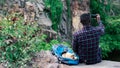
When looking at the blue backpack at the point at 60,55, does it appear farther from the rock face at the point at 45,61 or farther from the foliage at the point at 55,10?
the foliage at the point at 55,10

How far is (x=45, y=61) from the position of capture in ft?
13.5

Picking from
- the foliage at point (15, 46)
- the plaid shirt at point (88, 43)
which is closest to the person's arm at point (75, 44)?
the plaid shirt at point (88, 43)

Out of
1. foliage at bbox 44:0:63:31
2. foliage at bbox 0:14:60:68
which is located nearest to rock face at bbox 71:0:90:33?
foliage at bbox 44:0:63:31

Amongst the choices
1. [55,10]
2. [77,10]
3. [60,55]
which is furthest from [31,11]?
[60,55]

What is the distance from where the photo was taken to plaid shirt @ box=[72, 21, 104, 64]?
423 centimetres

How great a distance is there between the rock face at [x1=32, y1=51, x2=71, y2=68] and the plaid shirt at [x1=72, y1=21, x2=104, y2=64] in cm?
36

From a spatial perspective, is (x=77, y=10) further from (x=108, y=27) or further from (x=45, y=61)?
(x=45, y=61)

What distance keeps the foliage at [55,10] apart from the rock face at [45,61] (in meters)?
5.08

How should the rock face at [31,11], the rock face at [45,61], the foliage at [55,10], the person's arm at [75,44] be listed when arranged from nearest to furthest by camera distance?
the rock face at [45,61], the person's arm at [75,44], the rock face at [31,11], the foliage at [55,10]

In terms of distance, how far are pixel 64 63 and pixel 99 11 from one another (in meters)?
7.33

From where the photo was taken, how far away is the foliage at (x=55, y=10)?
936 cm

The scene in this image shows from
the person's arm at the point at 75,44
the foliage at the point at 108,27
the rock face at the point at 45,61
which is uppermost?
the person's arm at the point at 75,44

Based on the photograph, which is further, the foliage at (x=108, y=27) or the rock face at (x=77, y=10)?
the foliage at (x=108, y=27)

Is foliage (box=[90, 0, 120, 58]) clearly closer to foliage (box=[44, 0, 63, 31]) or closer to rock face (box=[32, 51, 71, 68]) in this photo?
foliage (box=[44, 0, 63, 31])
